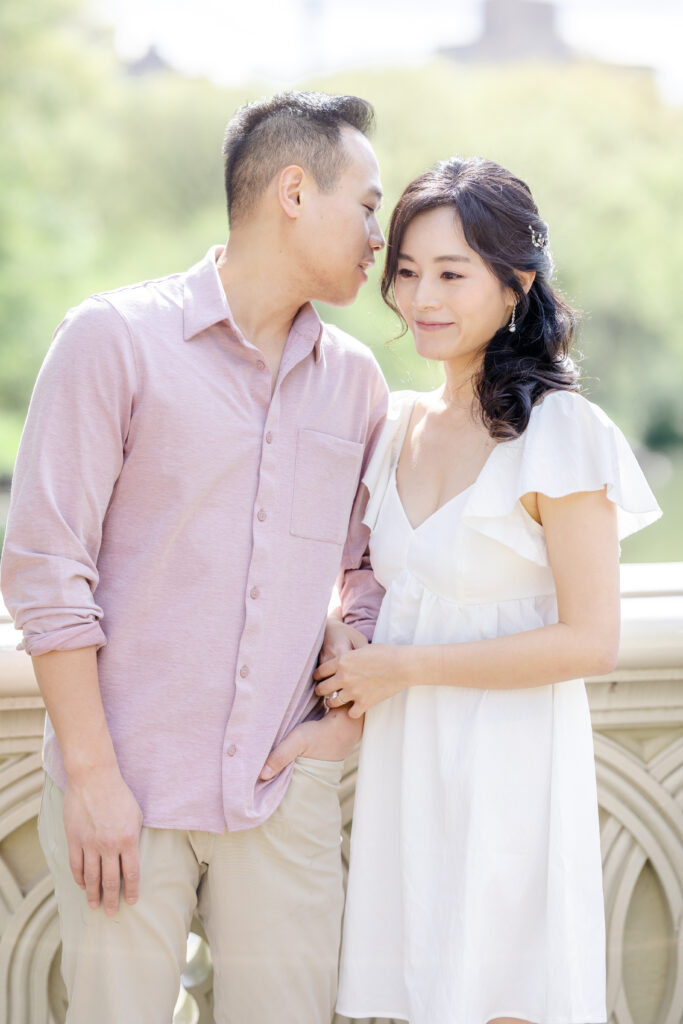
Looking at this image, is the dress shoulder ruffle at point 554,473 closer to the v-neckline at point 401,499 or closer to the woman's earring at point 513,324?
the v-neckline at point 401,499

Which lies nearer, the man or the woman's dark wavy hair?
the man

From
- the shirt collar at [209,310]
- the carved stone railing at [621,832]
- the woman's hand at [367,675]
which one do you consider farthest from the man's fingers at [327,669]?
the shirt collar at [209,310]

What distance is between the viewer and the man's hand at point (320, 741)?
1.42 metres

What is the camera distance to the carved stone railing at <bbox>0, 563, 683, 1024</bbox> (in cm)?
162

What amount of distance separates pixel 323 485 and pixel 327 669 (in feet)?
0.84

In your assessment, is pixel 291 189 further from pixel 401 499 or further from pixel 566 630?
pixel 566 630

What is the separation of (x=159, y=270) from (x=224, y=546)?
1557 centimetres

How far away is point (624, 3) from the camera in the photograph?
91.9ft

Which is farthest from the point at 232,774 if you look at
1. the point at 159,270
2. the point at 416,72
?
the point at 416,72

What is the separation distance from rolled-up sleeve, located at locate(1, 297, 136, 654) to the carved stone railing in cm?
31

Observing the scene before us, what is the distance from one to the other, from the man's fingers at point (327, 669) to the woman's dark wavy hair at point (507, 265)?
381 mm

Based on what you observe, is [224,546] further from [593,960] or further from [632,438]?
[632,438]

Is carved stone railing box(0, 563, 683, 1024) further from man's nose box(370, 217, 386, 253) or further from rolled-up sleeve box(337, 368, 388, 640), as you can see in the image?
man's nose box(370, 217, 386, 253)

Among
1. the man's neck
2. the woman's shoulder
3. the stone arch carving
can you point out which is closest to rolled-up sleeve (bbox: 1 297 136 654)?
the man's neck
